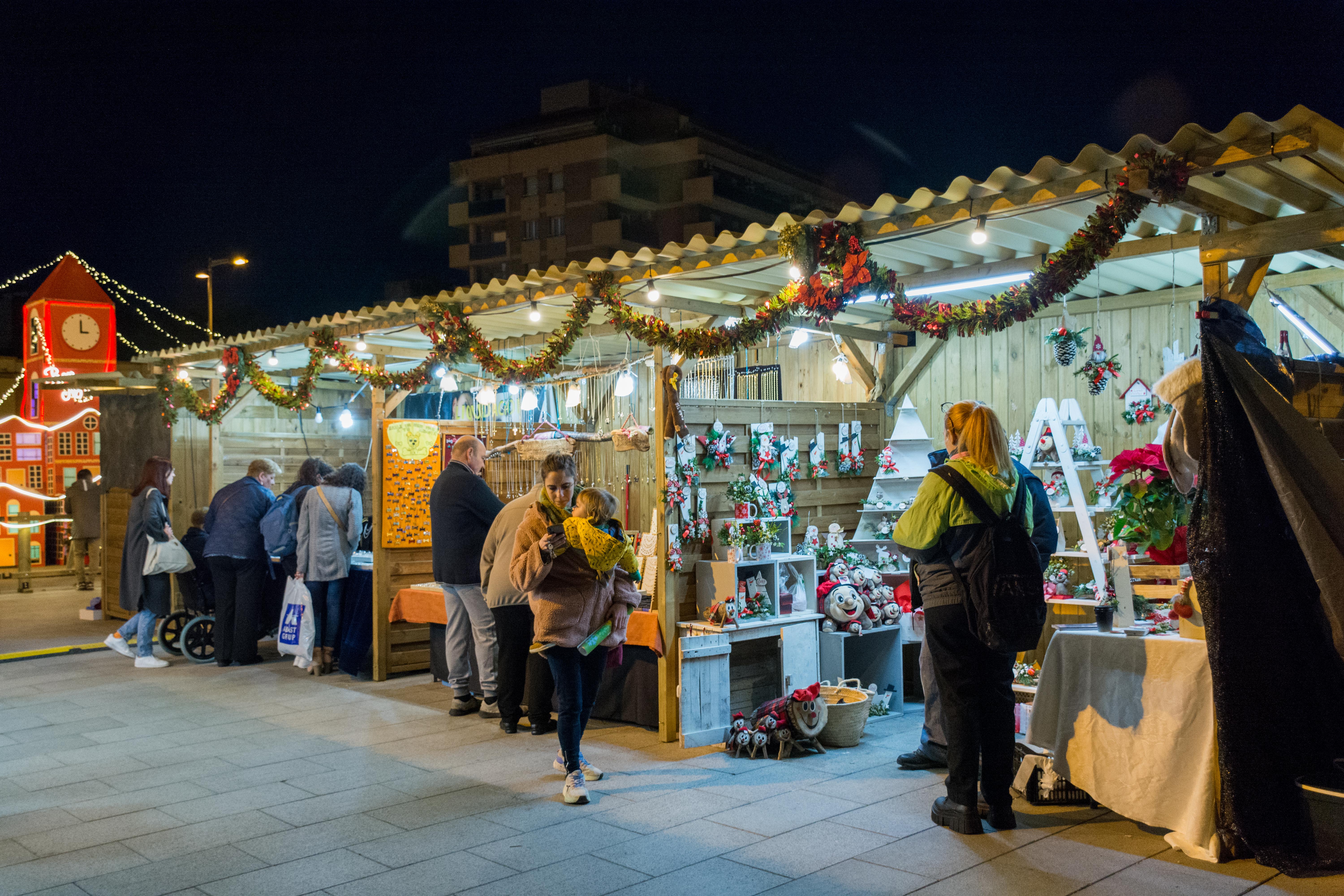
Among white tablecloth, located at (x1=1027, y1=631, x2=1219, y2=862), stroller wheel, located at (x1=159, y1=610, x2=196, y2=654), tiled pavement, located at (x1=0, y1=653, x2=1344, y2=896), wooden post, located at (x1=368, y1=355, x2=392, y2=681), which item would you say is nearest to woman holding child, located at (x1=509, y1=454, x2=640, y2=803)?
tiled pavement, located at (x1=0, y1=653, x2=1344, y2=896)

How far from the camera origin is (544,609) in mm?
4820

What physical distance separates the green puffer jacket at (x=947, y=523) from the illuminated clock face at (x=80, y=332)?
32.9ft

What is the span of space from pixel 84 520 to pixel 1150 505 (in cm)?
1415

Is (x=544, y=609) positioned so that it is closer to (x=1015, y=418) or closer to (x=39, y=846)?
(x=39, y=846)

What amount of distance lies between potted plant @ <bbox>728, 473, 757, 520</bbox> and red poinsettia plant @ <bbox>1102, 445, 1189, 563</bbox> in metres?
2.28

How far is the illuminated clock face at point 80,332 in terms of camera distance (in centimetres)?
1103

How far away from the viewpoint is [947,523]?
4.29 meters

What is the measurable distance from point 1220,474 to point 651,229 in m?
42.2

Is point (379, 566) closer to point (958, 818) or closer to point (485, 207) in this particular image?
point (958, 818)

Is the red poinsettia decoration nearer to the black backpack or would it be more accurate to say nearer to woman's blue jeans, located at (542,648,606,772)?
the black backpack

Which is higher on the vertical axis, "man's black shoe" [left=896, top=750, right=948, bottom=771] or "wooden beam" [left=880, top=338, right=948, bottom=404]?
"wooden beam" [left=880, top=338, right=948, bottom=404]

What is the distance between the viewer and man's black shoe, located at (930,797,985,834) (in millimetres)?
4273

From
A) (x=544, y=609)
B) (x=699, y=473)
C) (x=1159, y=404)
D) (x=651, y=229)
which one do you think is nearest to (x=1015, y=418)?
(x=1159, y=404)

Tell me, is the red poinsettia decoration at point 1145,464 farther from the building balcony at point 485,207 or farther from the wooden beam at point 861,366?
the building balcony at point 485,207
